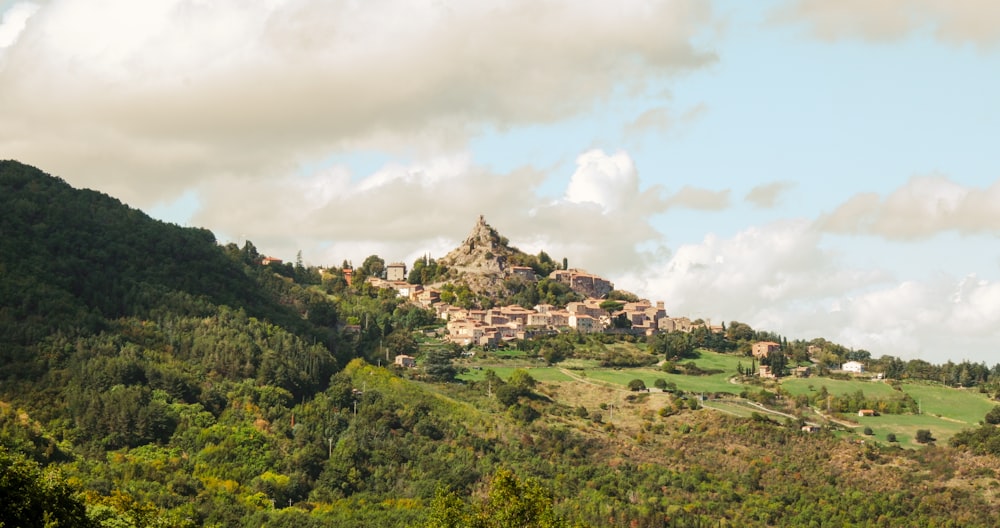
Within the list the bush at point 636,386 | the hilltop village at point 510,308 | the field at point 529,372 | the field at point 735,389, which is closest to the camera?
the field at point 735,389

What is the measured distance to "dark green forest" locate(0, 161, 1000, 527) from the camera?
94.3 meters

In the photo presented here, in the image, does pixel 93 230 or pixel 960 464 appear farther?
pixel 93 230

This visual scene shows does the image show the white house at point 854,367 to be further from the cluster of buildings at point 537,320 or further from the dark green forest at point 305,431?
the dark green forest at point 305,431

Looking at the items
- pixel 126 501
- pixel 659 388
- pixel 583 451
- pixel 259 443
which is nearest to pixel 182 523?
pixel 126 501

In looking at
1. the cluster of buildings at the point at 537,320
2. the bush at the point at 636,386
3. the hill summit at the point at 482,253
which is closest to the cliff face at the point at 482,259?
the hill summit at the point at 482,253

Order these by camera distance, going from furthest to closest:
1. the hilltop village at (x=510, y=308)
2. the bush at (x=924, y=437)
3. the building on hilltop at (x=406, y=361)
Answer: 1. the hilltop village at (x=510, y=308)
2. the building on hilltop at (x=406, y=361)
3. the bush at (x=924, y=437)

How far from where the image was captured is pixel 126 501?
70188 millimetres

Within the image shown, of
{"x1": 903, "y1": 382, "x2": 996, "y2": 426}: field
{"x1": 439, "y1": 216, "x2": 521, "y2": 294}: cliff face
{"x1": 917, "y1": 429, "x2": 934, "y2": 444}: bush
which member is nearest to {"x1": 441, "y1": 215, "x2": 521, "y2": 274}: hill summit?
{"x1": 439, "y1": 216, "x2": 521, "y2": 294}: cliff face

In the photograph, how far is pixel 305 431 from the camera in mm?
107438

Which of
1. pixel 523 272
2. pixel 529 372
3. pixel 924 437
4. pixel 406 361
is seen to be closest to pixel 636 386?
pixel 529 372

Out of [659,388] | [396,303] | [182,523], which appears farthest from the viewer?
[396,303]

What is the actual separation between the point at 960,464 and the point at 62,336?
84.7 meters

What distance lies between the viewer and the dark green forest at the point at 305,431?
309 feet

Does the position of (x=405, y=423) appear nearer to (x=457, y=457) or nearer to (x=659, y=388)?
(x=457, y=457)
